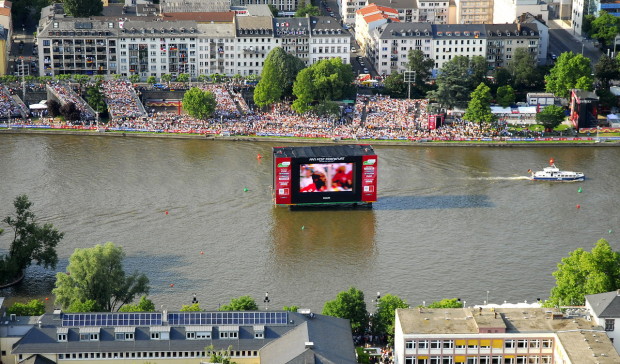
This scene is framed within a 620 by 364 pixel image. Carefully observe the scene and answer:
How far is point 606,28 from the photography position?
93.9m

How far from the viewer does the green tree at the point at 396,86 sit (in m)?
84.2

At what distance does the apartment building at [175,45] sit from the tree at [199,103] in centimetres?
932

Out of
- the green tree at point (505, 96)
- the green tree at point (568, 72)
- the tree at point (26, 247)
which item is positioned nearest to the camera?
the tree at point (26, 247)

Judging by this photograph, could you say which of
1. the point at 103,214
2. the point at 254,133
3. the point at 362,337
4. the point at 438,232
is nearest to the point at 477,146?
the point at 254,133

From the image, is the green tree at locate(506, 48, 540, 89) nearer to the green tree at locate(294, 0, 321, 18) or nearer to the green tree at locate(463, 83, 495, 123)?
the green tree at locate(463, 83, 495, 123)

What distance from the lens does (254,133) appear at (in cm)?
7650

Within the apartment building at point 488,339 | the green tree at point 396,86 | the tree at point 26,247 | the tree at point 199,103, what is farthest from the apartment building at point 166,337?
the green tree at point 396,86

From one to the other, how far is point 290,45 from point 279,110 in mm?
8402

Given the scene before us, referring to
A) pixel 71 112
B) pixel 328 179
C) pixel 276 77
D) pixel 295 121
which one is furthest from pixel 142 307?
pixel 276 77

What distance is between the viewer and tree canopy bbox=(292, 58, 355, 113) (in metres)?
80.9

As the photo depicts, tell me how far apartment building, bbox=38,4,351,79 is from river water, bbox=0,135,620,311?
43.7 ft

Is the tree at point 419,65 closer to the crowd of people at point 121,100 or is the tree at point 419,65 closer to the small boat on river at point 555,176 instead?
the crowd of people at point 121,100

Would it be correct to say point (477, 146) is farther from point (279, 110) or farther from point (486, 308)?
point (486, 308)

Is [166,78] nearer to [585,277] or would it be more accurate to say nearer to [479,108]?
[479,108]
